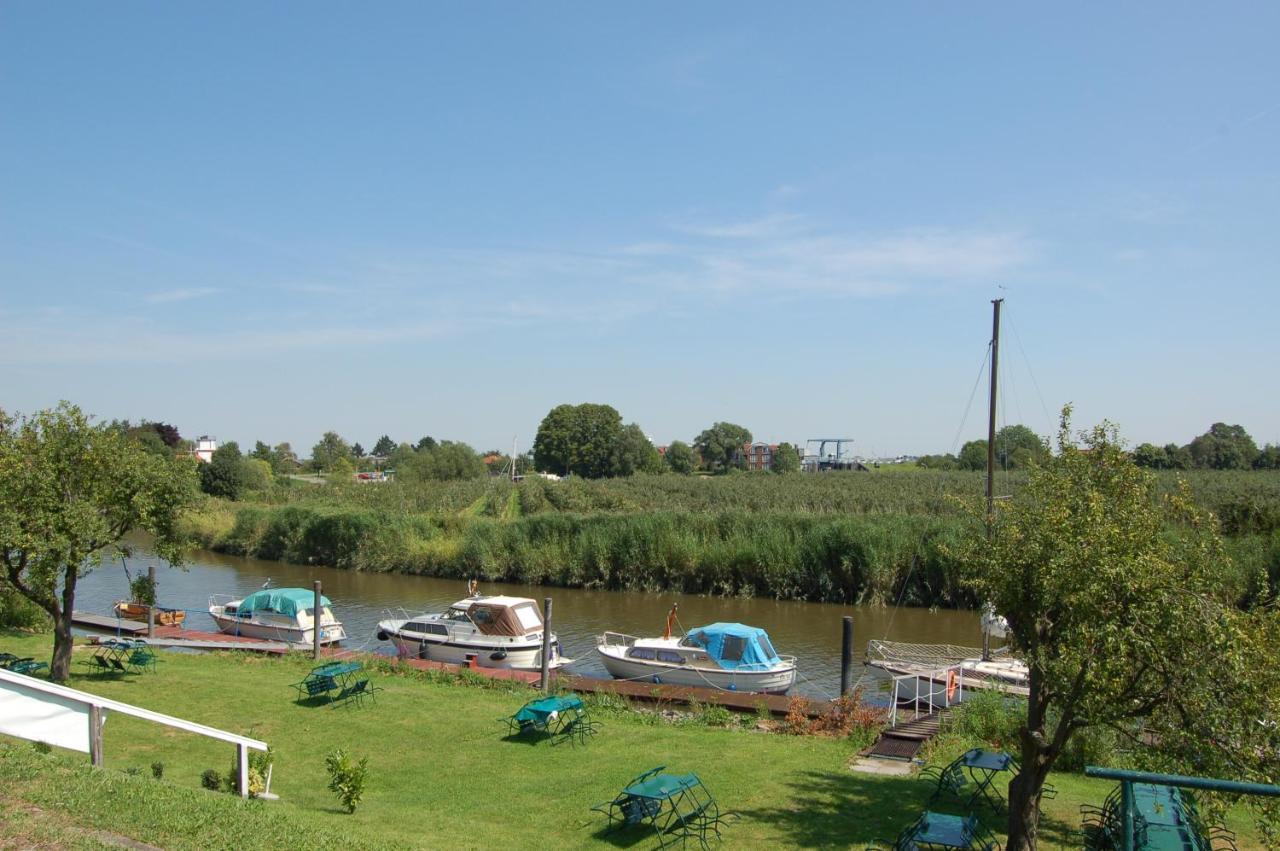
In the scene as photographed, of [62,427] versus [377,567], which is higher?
[62,427]

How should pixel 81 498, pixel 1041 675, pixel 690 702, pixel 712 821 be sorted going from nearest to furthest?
pixel 1041 675, pixel 712 821, pixel 81 498, pixel 690 702

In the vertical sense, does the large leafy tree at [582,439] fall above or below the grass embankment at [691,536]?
above

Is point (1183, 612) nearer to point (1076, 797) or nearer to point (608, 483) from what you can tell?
point (1076, 797)

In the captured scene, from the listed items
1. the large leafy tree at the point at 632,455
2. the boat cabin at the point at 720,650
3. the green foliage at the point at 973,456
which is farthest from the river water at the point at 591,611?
the green foliage at the point at 973,456

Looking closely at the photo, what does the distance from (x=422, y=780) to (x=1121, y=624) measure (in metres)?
10.4

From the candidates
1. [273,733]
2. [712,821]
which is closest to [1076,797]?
[712,821]

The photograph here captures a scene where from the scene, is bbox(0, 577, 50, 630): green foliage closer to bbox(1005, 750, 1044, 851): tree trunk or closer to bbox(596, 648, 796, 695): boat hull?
bbox(596, 648, 796, 695): boat hull

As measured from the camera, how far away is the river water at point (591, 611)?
3155 centimetres

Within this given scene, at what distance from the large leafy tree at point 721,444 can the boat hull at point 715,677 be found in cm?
12286

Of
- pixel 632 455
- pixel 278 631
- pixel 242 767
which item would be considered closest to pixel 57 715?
pixel 242 767

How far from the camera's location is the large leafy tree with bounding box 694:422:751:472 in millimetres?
149750

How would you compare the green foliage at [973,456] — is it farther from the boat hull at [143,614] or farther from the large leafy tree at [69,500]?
the large leafy tree at [69,500]

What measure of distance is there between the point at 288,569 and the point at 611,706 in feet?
131

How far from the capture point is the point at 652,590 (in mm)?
45438
